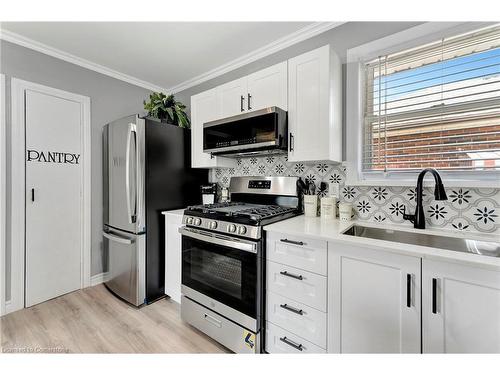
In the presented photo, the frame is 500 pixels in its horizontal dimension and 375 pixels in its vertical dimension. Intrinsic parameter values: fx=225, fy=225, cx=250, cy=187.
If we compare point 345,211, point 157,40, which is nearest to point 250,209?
point 345,211

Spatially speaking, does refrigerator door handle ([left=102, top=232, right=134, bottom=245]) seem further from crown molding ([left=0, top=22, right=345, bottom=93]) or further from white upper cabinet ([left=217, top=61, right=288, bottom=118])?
crown molding ([left=0, top=22, right=345, bottom=93])

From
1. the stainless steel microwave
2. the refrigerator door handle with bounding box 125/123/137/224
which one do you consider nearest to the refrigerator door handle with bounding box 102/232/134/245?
the refrigerator door handle with bounding box 125/123/137/224

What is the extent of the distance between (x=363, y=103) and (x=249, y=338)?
1.89 meters

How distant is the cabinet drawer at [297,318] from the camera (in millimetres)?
1290

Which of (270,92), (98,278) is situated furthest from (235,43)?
(98,278)

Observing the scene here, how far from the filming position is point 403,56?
1603mm

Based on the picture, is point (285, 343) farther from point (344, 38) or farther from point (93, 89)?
point (93, 89)

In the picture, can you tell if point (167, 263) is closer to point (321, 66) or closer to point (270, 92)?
point (270, 92)

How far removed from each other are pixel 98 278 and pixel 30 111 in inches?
74.4

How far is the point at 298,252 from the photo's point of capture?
137cm

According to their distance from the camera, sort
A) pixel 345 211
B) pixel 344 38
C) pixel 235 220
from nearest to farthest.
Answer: pixel 235 220
pixel 345 211
pixel 344 38

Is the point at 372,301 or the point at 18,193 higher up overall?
the point at 18,193

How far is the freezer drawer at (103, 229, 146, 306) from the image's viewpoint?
2.14 m

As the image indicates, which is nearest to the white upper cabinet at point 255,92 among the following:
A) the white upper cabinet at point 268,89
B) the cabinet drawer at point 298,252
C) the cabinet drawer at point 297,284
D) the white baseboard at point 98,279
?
the white upper cabinet at point 268,89
